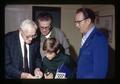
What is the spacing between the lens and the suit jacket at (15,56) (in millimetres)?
1850

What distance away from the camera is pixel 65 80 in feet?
6.10

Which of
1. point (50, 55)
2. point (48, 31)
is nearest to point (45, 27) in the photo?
point (48, 31)

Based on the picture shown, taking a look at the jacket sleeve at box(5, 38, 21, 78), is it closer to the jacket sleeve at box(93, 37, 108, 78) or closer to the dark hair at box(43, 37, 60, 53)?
the dark hair at box(43, 37, 60, 53)

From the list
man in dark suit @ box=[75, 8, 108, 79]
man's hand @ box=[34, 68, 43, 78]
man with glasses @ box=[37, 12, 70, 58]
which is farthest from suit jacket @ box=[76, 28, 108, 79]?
man's hand @ box=[34, 68, 43, 78]

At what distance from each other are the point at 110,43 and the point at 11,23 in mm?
665

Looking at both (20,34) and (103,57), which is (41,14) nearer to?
(20,34)

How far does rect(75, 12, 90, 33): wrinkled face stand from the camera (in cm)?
186

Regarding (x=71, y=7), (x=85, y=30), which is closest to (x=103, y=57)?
(x=85, y=30)

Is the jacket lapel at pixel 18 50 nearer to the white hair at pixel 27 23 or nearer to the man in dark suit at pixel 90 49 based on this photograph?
the white hair at pixel 27 23

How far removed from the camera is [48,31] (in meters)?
1.86

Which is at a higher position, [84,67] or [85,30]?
[85,30]

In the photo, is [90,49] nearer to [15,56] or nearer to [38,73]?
[38,73]

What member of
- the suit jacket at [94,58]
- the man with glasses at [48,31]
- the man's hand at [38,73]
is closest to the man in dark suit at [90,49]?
the suit jacket at [94,58]

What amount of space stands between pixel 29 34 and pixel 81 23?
0.35m
